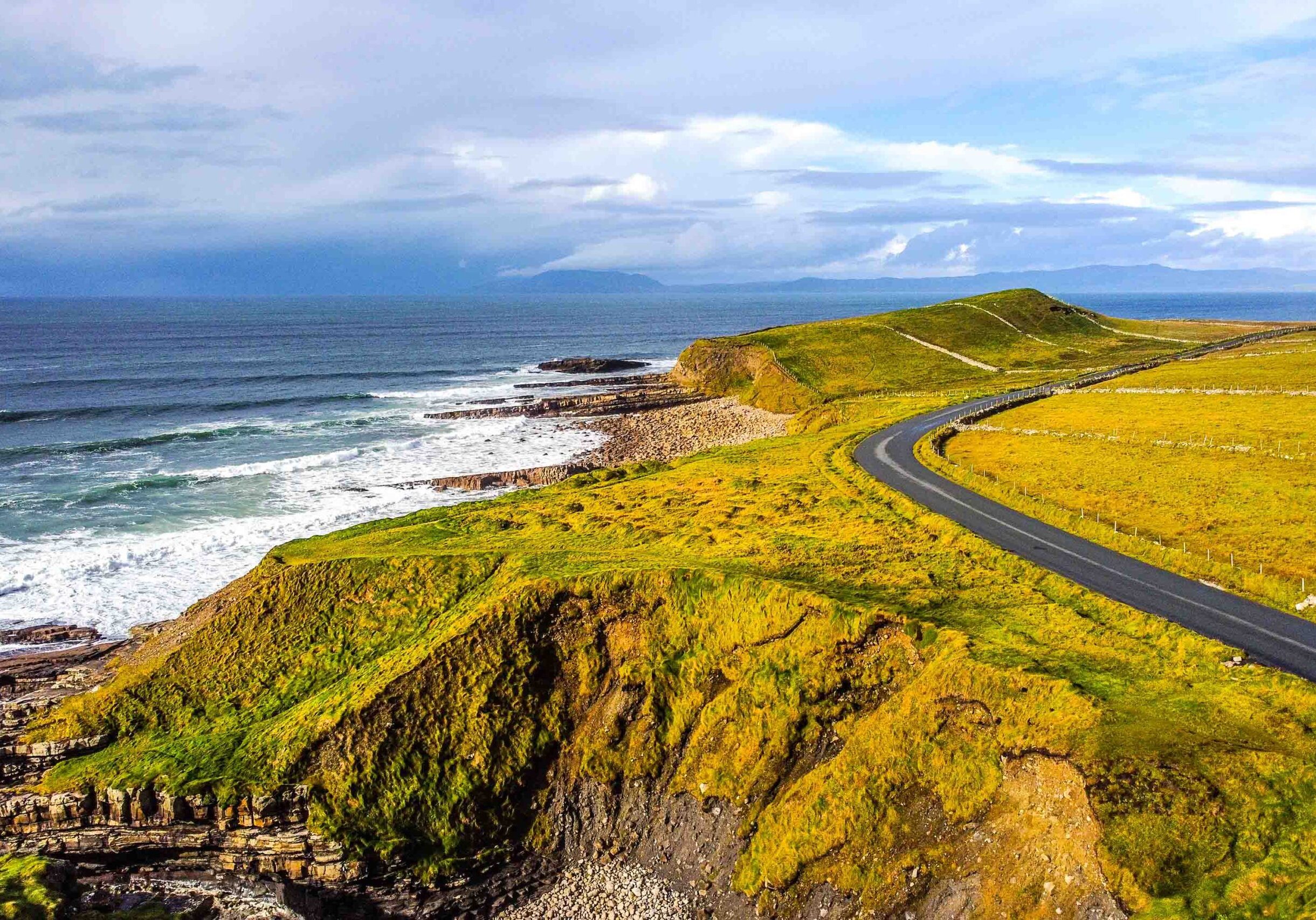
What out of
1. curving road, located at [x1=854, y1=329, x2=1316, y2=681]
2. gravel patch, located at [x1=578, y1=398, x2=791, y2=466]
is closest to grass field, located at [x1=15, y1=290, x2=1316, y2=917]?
curving road, located at [x1=854, y1=329, x2=1316, y2=681]

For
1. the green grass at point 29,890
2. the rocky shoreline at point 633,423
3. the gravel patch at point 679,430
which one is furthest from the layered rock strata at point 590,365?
the green grass at point 29,890

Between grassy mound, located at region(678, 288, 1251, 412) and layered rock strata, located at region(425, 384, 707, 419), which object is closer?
layered rock strata, located at region(425, 384, 707, 419)

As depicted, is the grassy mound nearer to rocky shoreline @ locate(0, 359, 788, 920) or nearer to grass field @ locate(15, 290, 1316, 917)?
grass field @ locate(15, 290, 1316, 917)

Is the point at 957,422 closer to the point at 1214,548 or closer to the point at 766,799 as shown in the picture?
the point at 1214,548

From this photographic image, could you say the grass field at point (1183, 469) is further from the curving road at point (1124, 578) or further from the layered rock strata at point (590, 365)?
the layered rock strata at point (590, 365)

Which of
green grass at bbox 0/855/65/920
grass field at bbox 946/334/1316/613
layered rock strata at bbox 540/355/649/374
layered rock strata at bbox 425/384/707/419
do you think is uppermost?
layered rock strata at bbox 540/355/649/374

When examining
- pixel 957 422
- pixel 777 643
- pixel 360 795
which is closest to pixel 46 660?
pixel 360 795
